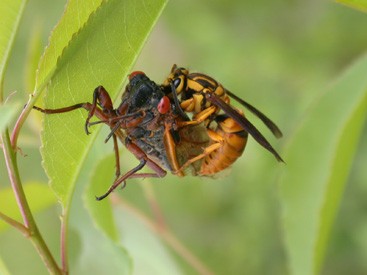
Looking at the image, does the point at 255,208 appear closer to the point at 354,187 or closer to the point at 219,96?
the point at 354,187

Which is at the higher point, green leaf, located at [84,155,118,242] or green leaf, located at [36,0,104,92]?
green leaf, located at [36,0,104,92]

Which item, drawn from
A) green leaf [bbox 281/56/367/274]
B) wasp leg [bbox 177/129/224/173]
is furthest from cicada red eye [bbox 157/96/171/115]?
green leaf [bbox 281/56/367/274]

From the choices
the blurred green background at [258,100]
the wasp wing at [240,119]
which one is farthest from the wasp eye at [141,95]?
the blurred green background at [258,100]

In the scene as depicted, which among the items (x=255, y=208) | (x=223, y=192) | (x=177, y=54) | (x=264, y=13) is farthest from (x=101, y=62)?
(x=177, y=54)

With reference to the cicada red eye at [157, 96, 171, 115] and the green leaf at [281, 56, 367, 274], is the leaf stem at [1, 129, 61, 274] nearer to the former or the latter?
the cicada red eye at [157, 96, 171, 115]

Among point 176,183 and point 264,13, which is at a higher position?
point 264,13
